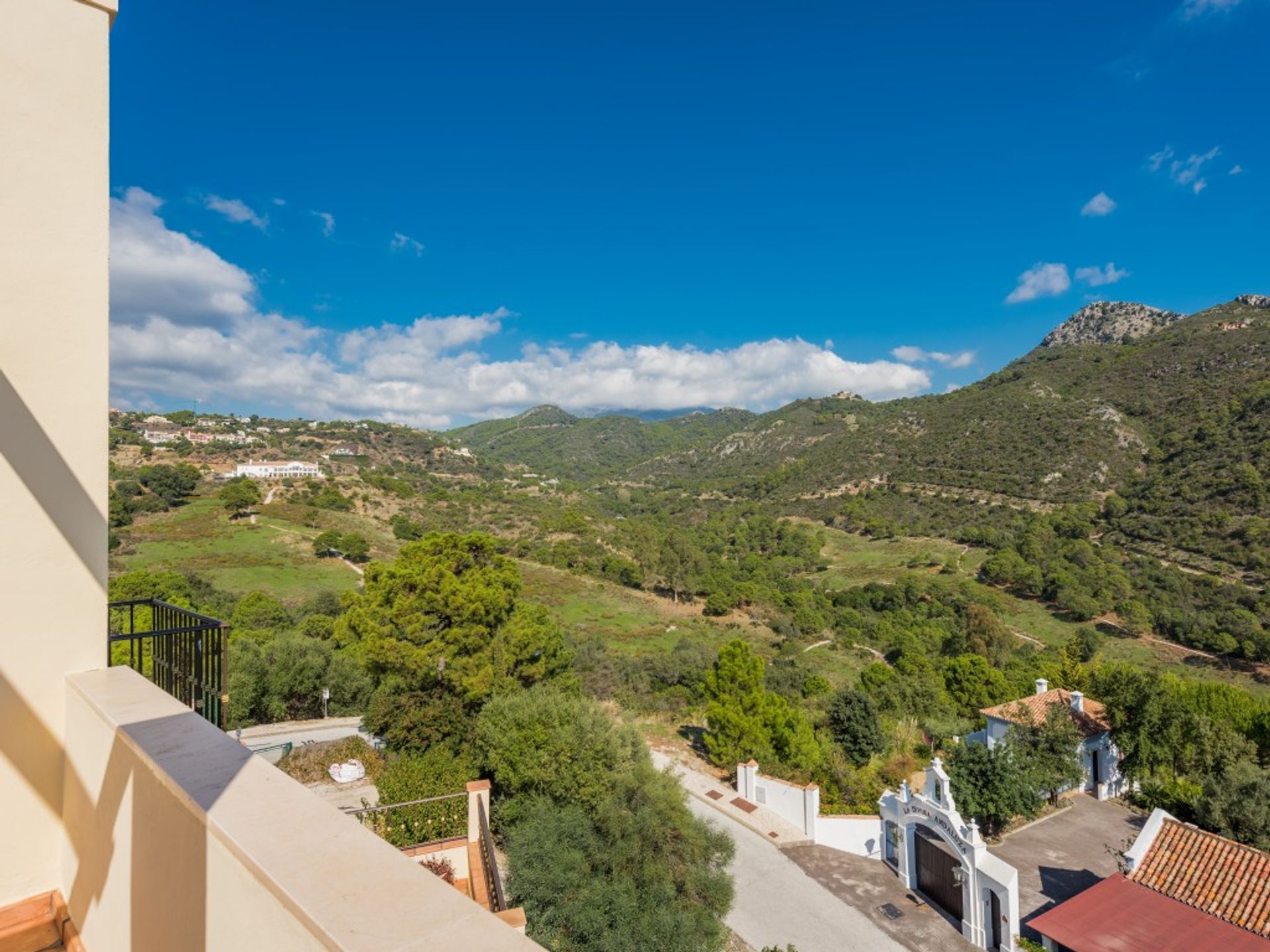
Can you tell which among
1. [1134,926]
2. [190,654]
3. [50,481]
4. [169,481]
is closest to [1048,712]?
[1134,926]

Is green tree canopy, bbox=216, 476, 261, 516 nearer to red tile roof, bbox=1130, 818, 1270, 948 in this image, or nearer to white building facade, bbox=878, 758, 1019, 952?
white building facade, bbox=878, 758, 1019, 952

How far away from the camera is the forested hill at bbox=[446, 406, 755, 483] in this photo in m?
122

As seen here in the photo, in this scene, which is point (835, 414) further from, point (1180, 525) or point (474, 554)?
point (474, 554)

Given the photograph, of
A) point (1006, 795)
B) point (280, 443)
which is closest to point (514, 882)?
point (1006, 795)

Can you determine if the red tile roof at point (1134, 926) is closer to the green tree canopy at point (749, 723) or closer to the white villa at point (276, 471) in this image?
the green tree canopy at point (749, 723)

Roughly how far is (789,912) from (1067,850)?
21.4ft

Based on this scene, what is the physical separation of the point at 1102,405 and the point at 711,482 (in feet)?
157

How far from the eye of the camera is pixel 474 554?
13211 mm

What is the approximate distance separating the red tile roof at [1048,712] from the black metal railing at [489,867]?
12987 millimetres

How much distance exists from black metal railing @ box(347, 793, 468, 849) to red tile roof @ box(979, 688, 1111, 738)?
43.0 feet

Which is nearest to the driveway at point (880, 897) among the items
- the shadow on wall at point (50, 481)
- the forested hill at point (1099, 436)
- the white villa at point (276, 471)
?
the shadow on wall at point (50, 481)

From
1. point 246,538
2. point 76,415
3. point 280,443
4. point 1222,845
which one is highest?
point 280,443

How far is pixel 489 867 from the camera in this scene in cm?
662

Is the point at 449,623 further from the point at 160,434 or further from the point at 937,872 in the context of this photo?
the point at 160,434
